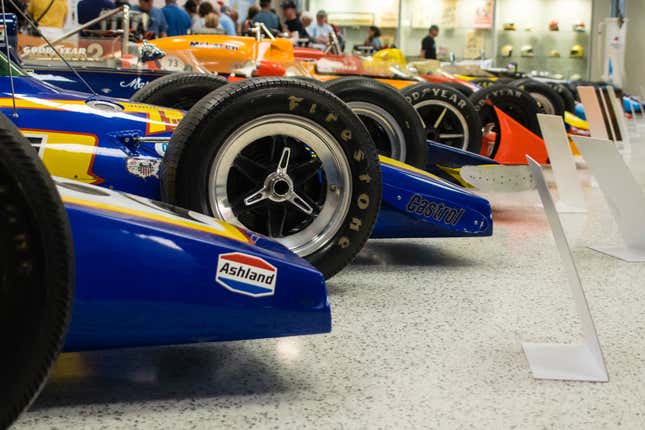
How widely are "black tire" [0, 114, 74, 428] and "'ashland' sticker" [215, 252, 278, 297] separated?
55 cm

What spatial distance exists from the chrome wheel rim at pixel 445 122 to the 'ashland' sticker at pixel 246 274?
3175 millimetres

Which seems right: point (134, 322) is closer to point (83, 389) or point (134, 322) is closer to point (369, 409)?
point (83, 389)

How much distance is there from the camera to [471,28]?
53.3 feet

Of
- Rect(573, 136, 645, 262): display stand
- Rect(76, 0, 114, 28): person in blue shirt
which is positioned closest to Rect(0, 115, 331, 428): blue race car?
Rect(573, 136, 645, 262): display stand

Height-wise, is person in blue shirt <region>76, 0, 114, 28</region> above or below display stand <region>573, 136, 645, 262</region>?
above

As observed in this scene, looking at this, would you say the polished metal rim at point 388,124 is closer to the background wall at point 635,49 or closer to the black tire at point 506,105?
the black tire at point 506,105

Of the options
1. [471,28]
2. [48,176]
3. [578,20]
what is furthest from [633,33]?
[48,176]

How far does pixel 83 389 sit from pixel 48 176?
70cm

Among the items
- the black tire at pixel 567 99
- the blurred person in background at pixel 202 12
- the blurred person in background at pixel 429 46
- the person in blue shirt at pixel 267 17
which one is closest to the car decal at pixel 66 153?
the black tire at pixel 567 99

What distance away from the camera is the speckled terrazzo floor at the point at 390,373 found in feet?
5.71

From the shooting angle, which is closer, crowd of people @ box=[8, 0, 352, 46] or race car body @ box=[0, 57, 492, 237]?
race car body @ box=[0, 57, 492, 237]

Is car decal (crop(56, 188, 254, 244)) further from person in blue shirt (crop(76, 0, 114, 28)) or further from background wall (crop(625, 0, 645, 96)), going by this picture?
background wall (crop(625, 0, 645, 96))

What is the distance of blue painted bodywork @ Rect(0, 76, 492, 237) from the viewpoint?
2.66 m

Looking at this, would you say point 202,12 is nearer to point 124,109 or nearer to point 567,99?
point 567,99
